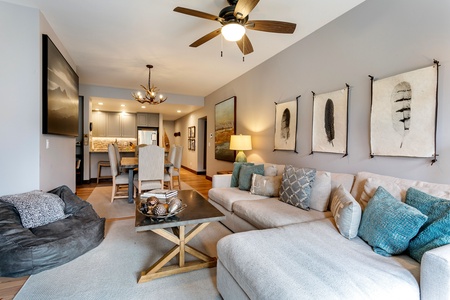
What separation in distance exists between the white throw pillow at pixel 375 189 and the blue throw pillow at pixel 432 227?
0.22m

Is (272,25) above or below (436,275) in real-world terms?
above

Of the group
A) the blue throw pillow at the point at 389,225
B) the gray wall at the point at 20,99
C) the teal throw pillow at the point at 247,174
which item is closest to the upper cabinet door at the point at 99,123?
the gray wall at the point at 20,99

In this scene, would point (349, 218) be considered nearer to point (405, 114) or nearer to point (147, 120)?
point (405, 114)

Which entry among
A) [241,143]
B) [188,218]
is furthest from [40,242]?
[241,143]

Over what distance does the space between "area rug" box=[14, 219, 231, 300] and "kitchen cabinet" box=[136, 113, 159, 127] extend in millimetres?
6604

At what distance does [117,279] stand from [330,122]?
2.78 m

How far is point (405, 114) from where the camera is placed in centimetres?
199

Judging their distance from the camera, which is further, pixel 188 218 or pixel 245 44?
pixel 245 44

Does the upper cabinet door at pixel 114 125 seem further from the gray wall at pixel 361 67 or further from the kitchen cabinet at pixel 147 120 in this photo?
the gray wall at pixel 361 67

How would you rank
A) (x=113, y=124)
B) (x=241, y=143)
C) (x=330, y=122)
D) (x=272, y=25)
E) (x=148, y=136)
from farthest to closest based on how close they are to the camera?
(x=148, y=136) < (x=113, y=124) < (x=241, y=143) < (x=330, y=122) < (x=272, y=25)

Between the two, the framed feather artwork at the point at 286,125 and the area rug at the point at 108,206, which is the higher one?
the framed feather artwork at the point at 286,125

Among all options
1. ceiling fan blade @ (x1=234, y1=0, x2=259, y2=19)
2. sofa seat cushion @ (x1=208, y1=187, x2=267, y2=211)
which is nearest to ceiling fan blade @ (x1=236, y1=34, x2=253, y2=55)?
ceiling fan blade @ (x1=234, y1=0, x2=259, y2=19)

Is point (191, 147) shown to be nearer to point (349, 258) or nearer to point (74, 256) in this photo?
point (74, 256)

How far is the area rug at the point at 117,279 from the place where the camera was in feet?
5.34
